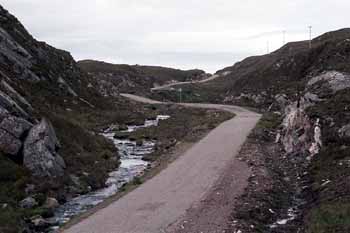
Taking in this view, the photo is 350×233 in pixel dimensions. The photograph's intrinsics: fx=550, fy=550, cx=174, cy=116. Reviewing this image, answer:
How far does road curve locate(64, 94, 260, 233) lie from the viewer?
78.3ft

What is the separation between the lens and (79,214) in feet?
89.6

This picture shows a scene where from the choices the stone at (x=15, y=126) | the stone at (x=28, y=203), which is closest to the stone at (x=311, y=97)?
the stone at (x=15, y=126)

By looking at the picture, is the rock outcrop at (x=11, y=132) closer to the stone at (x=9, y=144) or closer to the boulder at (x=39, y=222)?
Answer: the stone at (x=9, y=144)

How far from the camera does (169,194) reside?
29.2 metres

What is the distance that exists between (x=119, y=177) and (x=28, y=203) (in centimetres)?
1039

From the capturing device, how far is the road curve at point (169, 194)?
2388 cm

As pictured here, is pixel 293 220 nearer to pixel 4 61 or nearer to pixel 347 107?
pixel 347 107

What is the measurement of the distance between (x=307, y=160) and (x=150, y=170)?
1067cm

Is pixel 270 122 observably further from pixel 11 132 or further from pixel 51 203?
pixel 51 203

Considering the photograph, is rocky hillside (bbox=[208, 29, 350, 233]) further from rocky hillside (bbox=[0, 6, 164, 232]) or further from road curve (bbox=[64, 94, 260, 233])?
rocky hillside (bbox=[0, 6, 164, 232])

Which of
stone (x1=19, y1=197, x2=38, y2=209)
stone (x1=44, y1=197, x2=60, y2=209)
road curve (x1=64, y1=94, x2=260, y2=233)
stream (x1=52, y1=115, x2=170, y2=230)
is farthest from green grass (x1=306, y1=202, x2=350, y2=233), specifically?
stone (x1=19, y1=197, x2=38, y2=209)

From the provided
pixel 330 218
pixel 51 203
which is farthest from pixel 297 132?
pixel 51 203

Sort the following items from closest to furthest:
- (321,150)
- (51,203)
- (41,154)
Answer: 1. (51,203)
2. (41,154)
3. (321,150)

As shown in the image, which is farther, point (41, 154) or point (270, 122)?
point (270, 122)
